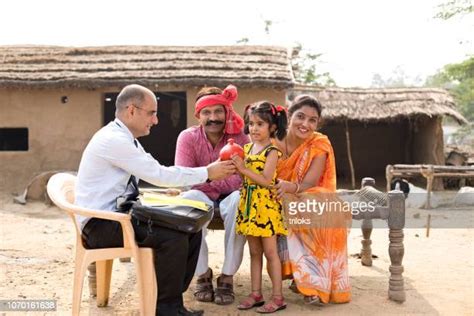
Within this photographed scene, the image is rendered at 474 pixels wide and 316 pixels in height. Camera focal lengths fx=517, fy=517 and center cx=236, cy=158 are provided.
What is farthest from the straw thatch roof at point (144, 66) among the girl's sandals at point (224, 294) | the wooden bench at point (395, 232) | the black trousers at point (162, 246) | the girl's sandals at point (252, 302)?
the black trousers at point (162, 246)

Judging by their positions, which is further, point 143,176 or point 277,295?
point 277,295

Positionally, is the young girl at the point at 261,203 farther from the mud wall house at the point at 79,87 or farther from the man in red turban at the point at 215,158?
the mud wall house at the point at 79,87

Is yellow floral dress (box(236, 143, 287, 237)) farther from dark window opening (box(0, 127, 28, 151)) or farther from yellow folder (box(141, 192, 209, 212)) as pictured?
dark window opening (box(0, 127, 28, 151))

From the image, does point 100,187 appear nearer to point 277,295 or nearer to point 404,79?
point 277,295

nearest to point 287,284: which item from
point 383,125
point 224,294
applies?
point 224,294

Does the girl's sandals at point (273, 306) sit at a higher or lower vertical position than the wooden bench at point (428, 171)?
lower

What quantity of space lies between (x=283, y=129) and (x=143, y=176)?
1057 millimetres

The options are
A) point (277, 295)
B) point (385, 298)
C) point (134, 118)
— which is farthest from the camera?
point (385, 298)

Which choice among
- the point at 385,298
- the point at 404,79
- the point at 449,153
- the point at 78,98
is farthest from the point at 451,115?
the point at 404,79

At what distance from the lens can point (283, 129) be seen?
3.61 meters

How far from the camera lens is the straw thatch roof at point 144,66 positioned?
10336 mm

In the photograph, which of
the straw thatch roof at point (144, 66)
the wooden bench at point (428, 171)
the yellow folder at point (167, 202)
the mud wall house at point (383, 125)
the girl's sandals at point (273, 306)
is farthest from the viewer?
the mud wall house at point (383, 125)

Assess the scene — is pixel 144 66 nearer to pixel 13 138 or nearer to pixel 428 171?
pixel 13 138

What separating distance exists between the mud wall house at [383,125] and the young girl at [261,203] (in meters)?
9.33
